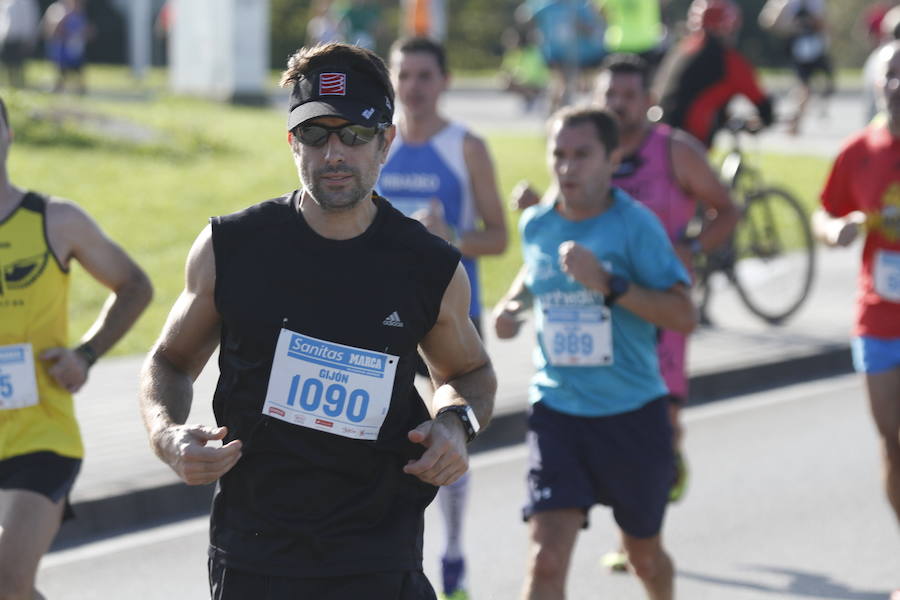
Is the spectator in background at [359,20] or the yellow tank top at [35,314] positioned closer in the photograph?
the yellow tank top at [35,314]

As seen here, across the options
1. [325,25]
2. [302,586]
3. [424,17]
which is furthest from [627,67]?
[325,25]

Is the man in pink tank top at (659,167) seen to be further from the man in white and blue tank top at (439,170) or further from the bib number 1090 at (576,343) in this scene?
the bib number 1090 at (576,343)

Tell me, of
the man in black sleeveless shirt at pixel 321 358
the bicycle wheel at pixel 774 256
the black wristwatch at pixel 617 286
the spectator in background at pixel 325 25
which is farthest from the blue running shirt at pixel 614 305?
the spectator in background at pixel 325 25

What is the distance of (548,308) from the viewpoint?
5.63 metres

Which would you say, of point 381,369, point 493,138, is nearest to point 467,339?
point 381,369

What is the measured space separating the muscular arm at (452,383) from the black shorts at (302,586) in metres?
0.27

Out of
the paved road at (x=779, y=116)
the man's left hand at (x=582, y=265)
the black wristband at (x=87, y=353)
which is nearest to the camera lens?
the black wristband at (x=87, y=353)

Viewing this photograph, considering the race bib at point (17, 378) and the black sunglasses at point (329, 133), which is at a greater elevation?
the black sunglasses at point (329, 133)

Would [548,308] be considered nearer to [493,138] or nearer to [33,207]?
[33,207]

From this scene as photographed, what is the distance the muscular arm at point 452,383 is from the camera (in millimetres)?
3633

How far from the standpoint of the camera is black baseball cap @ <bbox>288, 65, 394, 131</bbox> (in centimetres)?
366

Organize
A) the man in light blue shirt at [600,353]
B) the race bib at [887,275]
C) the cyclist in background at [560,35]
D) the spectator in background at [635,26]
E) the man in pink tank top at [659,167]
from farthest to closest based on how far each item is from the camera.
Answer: the cyclist in background at [560,35]
the spectator in background at [635,26]
the man in pink tank top at [659,167]
the race bib at [887,275]
the man in light blue shirt at [600,353]

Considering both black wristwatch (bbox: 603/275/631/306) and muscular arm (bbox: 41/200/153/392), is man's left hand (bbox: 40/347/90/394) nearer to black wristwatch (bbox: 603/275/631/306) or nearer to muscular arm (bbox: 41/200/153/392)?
muscular arm (bbox: 41/200/153/392)

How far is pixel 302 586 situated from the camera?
3701 millimetres
